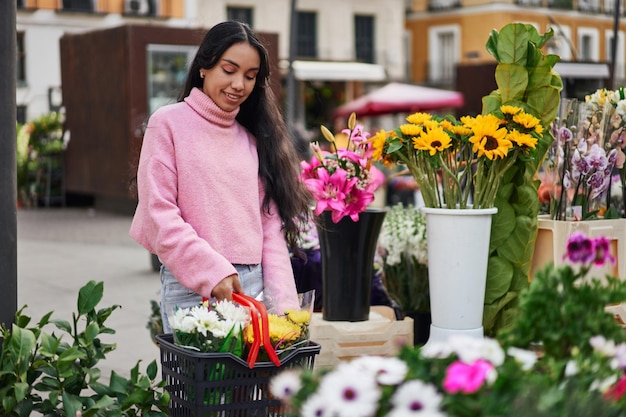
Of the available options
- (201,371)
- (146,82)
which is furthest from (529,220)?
(146,82)

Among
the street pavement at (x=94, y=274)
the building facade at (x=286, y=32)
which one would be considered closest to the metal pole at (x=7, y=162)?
the street pavement at (x=94, y=274)

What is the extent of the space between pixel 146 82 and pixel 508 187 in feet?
34.6

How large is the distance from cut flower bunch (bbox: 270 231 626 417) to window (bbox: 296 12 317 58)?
109 ft

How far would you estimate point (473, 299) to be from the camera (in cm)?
372

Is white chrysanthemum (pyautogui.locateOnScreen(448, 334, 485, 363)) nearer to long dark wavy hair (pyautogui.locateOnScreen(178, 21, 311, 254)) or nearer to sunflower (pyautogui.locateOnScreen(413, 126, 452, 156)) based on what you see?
long dark wavy hair (pyautogui.locateOnScreen(178, 21, 311, 254))

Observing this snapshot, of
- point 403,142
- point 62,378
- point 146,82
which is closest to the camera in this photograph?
point 62,378

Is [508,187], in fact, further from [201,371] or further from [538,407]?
[538,407]

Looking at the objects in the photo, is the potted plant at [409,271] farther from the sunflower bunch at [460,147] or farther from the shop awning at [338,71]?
the shop awning at [338,71]

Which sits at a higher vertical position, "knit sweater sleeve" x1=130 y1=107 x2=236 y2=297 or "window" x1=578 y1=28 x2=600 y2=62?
"window" x1=578 y1=28 x2=600 y2=62

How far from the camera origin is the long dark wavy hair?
10.3 ft

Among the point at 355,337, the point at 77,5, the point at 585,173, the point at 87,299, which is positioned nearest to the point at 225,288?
the point at 87,299

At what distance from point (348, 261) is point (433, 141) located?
86 centimetres

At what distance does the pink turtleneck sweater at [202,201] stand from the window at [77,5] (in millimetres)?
26754

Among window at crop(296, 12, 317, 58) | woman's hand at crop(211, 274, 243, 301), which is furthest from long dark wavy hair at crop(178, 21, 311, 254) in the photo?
window at crop(296, 12, 317, 58)
